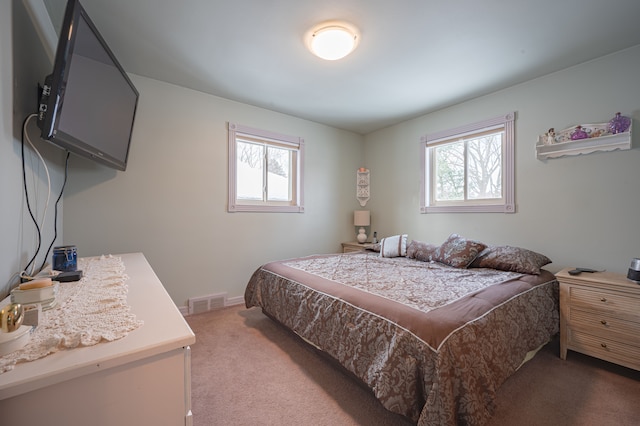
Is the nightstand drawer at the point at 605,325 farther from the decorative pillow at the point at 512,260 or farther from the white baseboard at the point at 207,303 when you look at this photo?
the white baseboard at the point at 207,303

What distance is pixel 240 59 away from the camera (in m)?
2.45

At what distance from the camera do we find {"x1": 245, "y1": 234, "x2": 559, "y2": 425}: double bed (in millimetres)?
1204

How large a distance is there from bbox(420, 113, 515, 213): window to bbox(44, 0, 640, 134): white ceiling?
0.49m

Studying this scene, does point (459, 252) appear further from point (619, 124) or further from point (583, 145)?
point (619, 124)

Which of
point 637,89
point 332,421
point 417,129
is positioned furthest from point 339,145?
point 332,421

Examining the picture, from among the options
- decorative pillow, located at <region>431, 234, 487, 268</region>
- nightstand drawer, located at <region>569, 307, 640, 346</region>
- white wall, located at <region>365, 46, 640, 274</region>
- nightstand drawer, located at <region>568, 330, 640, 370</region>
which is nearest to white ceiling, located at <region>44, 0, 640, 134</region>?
white wall, located at <region>365, 46, 640, 274</region>

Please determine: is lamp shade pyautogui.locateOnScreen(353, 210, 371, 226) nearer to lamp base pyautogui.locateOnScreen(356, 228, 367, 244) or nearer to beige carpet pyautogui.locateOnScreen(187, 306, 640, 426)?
lamp base pyautogui.locateOnScreen(356, 228, 367, 244)

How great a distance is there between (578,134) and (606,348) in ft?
6.00

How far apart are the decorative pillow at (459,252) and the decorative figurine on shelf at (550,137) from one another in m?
1.20

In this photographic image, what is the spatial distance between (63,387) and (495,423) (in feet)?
6.35

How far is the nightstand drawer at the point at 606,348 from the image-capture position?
5.95ft

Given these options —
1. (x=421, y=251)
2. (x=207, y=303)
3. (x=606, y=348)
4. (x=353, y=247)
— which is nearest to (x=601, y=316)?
(x=606, y=348)

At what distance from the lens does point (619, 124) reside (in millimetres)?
2234

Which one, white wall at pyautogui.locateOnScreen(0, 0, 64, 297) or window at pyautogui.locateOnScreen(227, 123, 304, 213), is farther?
window at pyautogui.locateOnScreen(227, 123, 304, 213)
